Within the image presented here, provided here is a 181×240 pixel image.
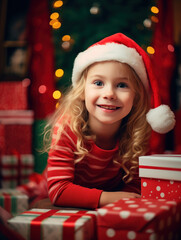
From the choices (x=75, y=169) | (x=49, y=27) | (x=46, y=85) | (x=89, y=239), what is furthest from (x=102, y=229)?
(x=49, y=27)

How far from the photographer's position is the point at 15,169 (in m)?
1.72

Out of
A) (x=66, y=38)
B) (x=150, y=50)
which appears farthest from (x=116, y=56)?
(x=66, y=38)

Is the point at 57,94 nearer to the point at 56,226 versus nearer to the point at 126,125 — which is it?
the point at 126,125

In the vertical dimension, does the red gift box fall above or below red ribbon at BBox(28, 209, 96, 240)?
above

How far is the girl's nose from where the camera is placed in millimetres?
938

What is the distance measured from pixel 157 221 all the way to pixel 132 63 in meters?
0.50

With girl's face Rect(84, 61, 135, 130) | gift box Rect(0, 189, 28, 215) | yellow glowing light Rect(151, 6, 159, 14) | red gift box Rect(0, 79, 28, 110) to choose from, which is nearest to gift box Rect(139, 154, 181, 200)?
girl's face Rect(84, 61, 135, 130)

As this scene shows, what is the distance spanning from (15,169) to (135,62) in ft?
3.35

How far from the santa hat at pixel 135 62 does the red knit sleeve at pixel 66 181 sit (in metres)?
0.25

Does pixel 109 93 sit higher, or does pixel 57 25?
pixel 57 25

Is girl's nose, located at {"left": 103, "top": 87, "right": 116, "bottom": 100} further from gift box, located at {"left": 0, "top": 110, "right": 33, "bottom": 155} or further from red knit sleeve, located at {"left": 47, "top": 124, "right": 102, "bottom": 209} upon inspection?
gift box, located at {"left": 0, "top": 110, "right": 33, "bottom": 155}

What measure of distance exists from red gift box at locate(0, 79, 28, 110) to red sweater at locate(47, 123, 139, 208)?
735 millimetres

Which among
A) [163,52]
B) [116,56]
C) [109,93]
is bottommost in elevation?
[109,93]

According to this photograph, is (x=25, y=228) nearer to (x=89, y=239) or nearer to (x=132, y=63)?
(x=89, y=239)
